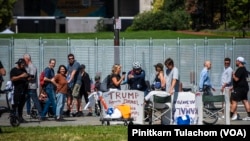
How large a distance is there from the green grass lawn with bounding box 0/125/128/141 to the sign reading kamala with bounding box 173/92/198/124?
52.9 inches

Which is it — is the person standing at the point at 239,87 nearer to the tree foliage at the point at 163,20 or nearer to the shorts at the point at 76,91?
the shorts at the point at 76,91

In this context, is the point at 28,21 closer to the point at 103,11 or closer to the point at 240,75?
the point at 103,11

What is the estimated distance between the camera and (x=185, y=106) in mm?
15609

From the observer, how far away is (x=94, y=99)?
20.5 m

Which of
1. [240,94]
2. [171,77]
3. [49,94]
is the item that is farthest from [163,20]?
[171,77]

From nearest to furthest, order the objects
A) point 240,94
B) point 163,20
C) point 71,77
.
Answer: point 240,94
point 71,77
point 163,20

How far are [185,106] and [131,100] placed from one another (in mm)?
1278

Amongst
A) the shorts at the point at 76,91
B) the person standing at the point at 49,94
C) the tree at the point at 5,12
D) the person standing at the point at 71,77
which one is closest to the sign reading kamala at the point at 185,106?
the person standing at the point at 49,94

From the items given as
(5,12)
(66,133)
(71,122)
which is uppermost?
(5,12)

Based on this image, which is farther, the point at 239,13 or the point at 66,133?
the point at 239,13

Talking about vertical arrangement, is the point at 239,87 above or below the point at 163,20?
below

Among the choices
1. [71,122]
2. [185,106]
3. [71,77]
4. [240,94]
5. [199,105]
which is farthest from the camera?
[71,77]

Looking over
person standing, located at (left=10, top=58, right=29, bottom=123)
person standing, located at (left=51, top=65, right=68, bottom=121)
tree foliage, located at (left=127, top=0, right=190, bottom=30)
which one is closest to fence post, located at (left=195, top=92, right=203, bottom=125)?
person standing, located at (left=51, top=65, right=68, bottom=121)

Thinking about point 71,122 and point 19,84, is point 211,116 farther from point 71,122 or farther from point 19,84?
point 19,84
